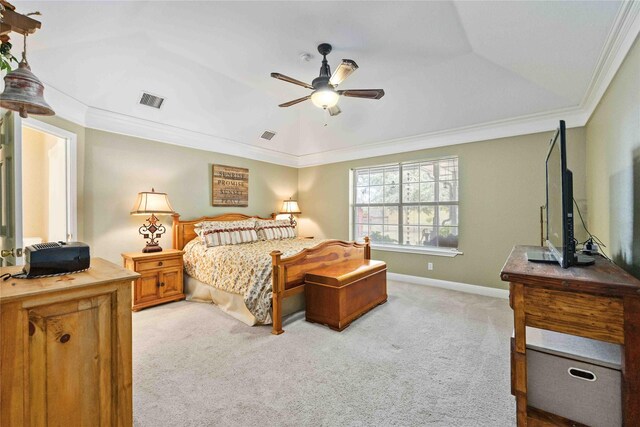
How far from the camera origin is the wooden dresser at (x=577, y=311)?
1175 mm

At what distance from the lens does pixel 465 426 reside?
1655mm

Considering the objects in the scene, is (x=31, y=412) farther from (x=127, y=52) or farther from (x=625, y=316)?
(x=127, y=52)

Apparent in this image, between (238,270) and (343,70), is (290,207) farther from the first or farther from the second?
(343,70)

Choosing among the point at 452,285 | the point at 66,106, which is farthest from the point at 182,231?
the point at 452,285

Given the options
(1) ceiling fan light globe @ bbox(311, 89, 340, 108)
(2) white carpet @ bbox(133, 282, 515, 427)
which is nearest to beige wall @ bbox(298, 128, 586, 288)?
(2) white carpet @ bbox(133, 282, 515, 427)

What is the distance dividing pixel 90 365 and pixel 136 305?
271 cm

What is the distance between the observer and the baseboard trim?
13.1ft

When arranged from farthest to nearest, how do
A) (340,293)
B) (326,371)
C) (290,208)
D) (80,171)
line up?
(290,208) → (80,171) → (340,293) → (326,371)

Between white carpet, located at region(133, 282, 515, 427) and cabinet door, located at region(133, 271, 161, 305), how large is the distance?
0.23 m

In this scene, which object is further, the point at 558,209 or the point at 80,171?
the point at 80,171

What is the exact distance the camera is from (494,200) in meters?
4.07

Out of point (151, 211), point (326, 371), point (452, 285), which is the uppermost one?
point (151, 211)

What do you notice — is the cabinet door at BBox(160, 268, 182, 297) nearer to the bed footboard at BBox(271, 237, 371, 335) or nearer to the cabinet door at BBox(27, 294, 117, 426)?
the bed footboard at BBox(271, 237, 371, 335)

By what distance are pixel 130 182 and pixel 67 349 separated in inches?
132
